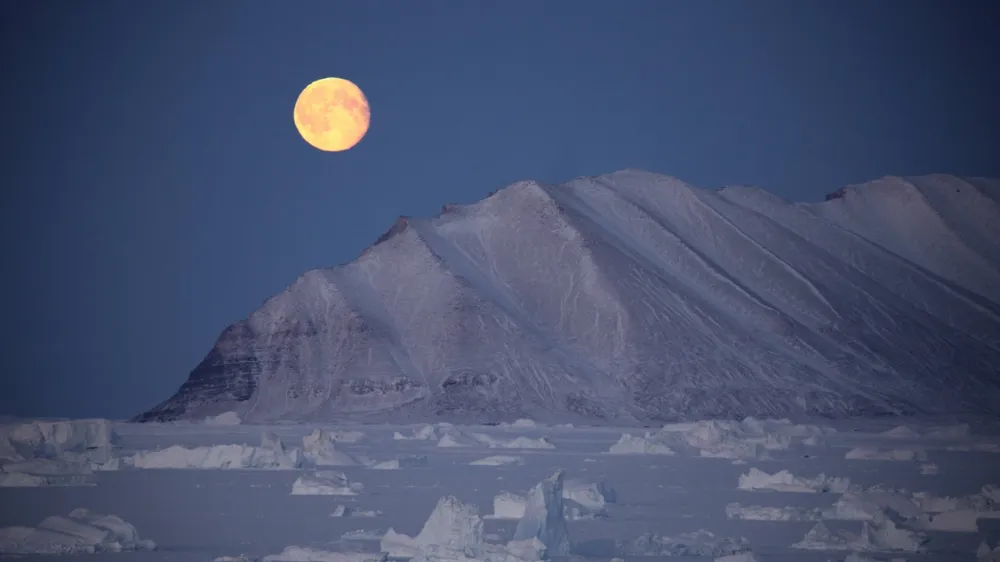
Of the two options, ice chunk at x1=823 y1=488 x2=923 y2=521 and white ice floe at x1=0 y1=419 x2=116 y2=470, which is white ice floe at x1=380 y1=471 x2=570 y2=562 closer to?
ice chunk at x1=823 y1=488 x2=923 y2=521

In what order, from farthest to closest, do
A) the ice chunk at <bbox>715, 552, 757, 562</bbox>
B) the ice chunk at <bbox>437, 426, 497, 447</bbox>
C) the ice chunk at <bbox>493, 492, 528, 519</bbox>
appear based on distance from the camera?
the ice chunk at <bbox>437, 426, 497, 447</bbox> < the ice chunk at <bbox>493, 492, 528, 519</bbox> < the ice chunk at <bbox>715, 552, 757, 562</bbox>

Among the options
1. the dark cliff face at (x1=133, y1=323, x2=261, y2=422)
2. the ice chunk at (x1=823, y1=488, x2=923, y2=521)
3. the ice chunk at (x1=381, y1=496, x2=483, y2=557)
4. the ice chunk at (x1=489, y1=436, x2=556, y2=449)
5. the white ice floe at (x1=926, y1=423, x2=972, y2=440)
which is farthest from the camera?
the dark cliff face at (x1=133, y1=323, x2=261, y2=422)

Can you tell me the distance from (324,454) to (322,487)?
10061 mm

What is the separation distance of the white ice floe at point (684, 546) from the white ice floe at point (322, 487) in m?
9.76

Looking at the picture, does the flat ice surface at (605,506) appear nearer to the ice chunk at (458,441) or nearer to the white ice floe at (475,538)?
the white ice floe at (475,538)

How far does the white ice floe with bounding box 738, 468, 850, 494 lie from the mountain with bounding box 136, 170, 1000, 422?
2219 inches

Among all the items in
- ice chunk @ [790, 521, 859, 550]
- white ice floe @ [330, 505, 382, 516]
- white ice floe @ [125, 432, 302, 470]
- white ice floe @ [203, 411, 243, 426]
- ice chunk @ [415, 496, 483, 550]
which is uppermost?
ice chunk @ [415, 496, 483, 550]

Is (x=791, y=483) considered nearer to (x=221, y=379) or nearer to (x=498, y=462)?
(x=498, y=462)

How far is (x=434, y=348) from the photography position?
3748 inches

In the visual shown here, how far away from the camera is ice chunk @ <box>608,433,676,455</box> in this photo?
41.9 metres

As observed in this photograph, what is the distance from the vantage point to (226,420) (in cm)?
8775

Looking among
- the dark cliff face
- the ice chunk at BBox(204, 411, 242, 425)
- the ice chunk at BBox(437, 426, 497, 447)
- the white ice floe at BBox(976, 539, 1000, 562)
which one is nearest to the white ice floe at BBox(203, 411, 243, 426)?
the ice chunk at BBox(204, 411, 242, 425)

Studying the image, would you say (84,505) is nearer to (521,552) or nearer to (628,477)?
(521,552)

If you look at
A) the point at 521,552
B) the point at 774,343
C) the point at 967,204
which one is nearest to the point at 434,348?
the point at 774,343
